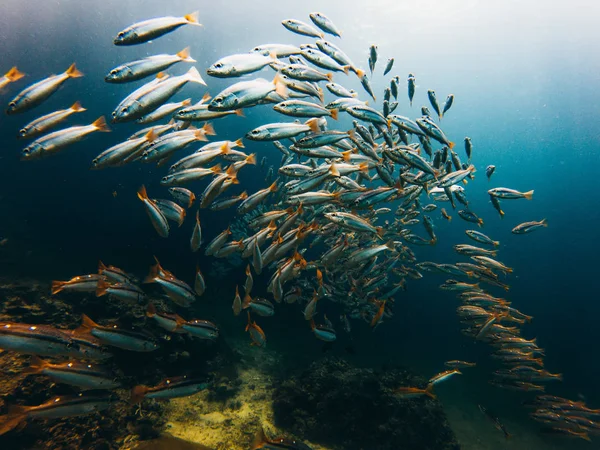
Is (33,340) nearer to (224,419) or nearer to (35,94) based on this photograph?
(35,94)

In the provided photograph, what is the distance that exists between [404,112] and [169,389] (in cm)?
3638

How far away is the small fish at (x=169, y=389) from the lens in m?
3.67

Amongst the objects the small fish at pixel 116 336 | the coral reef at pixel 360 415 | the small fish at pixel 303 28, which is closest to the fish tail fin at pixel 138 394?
the small fish at pixel 116 336

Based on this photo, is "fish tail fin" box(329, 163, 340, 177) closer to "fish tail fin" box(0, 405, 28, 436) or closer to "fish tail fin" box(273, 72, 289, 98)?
"fish tail fin" box(273, 72, 289, 98)

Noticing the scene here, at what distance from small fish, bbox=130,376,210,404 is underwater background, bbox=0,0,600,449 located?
8.24 m

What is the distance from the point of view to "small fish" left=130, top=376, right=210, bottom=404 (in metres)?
3.67

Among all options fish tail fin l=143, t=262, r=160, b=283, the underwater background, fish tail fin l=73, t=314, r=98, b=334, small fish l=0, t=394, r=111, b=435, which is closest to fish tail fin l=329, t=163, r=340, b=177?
fish tail fin l=143, t=262, r=160, b=283

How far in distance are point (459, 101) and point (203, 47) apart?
98.0 ft

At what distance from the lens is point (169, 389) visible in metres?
3.82

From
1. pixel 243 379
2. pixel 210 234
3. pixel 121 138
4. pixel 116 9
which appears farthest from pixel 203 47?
pixel 243 379

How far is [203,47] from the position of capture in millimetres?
20906

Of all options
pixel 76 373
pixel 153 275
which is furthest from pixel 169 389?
pixel 153 275

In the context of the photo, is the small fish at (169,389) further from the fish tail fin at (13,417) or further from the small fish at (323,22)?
the small fish at (323,22)

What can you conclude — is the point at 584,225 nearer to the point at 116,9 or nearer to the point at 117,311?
the point at 117,311
